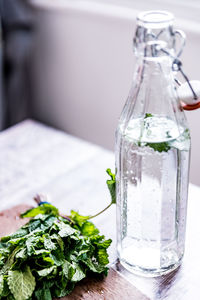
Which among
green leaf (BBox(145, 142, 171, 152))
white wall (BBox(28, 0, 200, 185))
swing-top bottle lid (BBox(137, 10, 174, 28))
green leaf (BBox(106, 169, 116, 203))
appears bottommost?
white wall (BBox(28, 0, 200, 185))

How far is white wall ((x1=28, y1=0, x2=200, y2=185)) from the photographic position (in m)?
2.02

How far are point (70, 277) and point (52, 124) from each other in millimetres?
1903

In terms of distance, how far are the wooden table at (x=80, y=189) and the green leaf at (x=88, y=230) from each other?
6cm

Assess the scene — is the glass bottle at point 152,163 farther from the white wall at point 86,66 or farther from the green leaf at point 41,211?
the white wall at point 86,66

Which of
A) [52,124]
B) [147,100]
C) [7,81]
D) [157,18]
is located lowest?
[52,124]

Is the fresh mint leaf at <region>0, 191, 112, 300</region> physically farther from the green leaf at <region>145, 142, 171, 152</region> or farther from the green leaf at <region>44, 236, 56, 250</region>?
the green leaf at <region>145, 142, 171, 152</region>

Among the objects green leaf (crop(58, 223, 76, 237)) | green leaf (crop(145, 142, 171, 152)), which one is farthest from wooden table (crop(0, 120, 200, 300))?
green leaf (crop(145, 142, 171, 152))

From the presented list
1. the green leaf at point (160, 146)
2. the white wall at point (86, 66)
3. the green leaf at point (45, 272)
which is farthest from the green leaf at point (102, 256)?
the white wall at point (86, 66)

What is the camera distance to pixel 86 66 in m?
2.31

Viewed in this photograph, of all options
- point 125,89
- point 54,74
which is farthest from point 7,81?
point 125,89

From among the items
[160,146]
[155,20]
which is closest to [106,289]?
[160,146]

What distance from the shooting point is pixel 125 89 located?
2.15m

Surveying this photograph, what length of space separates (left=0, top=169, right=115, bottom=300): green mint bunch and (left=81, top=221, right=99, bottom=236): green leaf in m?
0.02

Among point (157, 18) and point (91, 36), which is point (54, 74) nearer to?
point (91, 36)
